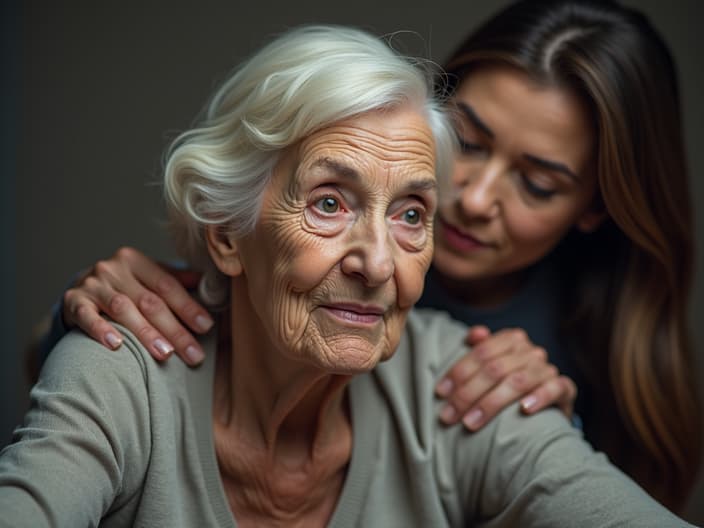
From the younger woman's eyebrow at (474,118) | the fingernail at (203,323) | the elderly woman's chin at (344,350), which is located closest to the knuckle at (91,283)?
the fingernail at (203,323)

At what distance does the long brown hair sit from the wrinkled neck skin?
38.1 inches

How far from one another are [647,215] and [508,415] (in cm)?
80

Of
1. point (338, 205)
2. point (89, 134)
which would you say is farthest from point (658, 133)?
point (89, 134)

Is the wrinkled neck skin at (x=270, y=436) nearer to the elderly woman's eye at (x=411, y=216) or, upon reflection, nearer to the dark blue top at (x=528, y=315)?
the elderly woman's eye at (x=411, y=216)

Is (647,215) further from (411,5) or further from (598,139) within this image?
(411,5)

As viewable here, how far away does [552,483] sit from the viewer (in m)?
1.80

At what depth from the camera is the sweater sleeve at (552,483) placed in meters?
1.74

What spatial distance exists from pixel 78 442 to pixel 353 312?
0.54m

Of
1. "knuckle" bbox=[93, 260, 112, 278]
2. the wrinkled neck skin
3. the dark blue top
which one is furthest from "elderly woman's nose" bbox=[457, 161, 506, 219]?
"knuckle" bbox=[93, 260, 112, 278]

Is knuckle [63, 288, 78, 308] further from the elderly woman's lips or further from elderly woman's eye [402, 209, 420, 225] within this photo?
elderly woman's eye [402, 209, 420, 225]

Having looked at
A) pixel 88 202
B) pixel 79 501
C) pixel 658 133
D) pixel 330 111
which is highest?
pixel 330 111

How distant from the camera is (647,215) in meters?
2.43

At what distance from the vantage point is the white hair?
166 centimetres

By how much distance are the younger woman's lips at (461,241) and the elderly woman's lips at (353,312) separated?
0.79 m
